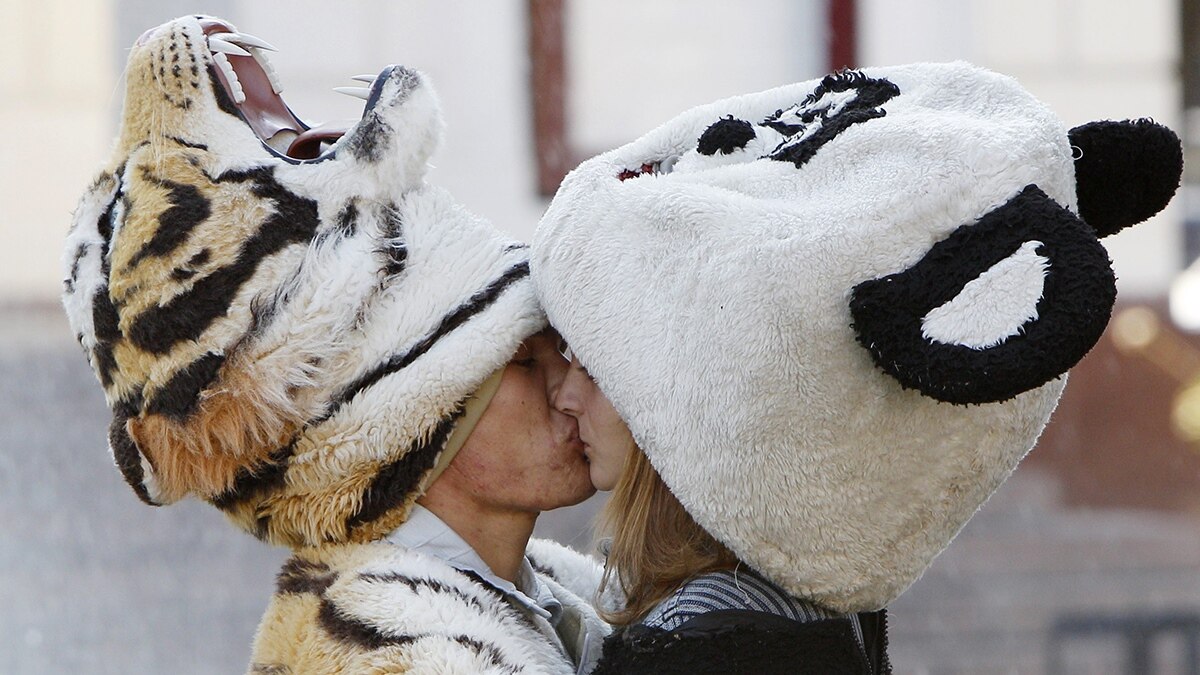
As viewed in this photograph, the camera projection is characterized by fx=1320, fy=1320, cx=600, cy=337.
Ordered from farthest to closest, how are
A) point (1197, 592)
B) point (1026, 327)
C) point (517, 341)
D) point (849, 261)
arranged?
point (1197, 592)
point (517, 341)
point (849, 261)
point (1026, 327)

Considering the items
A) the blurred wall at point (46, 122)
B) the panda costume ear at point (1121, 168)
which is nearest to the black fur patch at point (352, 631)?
the panda costume ear at point (1121, 168)

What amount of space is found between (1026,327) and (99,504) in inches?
118

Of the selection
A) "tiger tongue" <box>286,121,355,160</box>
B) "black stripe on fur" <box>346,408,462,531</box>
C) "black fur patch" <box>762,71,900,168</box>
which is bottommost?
"black stripe on fur" <box>346,408,462,531</box>

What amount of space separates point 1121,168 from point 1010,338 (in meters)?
0.35

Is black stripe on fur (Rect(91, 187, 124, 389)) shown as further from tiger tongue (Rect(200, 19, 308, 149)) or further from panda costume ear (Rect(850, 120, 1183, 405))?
panda costume ear (Rect(850, 120, 1183, 405))

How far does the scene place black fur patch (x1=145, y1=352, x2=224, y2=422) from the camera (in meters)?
1.34

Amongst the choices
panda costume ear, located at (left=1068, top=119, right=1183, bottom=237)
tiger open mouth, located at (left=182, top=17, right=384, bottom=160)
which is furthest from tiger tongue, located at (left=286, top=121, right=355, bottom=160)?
panda costume ear, located at (left=1068, top=119, right=1183, bottom=237)

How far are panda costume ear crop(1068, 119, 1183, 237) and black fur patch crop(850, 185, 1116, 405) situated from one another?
198mm

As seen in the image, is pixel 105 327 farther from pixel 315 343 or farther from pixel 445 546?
pixel 445 546

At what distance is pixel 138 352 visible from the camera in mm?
1351

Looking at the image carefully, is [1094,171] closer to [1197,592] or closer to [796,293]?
[796,293]

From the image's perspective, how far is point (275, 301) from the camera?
134cm

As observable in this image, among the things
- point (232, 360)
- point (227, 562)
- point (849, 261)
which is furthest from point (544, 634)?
point (227, 562)

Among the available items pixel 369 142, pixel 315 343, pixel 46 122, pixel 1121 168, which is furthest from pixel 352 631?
pixel 46 122
